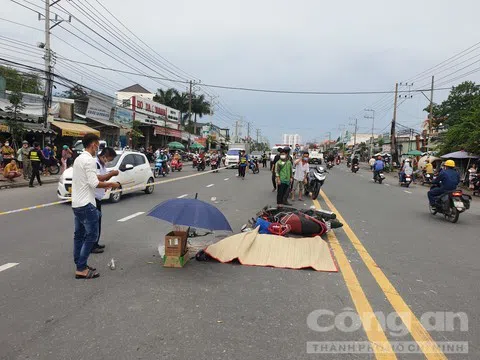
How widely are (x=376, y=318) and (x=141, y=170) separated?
458 inches

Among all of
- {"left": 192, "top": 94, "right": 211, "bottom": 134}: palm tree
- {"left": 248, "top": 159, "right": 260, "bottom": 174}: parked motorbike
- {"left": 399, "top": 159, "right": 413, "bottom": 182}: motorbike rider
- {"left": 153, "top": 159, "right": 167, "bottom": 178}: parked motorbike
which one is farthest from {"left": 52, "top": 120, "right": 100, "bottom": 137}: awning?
{"left": 192, "top": 94, "right": 211, "bottom": 134}: palm tree

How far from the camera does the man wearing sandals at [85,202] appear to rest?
4.80m

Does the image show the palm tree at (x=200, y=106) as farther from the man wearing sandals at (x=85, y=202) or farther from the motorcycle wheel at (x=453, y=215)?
the man wearing sandals at (x=85, y=202)

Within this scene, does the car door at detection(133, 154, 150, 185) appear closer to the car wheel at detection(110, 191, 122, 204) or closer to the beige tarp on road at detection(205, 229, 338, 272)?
the car wheel at detection(110, 191, 122, 204)

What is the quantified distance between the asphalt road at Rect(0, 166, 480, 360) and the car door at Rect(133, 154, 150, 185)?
6240mm

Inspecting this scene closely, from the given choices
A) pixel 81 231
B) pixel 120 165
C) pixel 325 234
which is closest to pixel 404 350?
pixel 81 231

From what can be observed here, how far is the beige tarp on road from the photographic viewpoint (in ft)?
18.5

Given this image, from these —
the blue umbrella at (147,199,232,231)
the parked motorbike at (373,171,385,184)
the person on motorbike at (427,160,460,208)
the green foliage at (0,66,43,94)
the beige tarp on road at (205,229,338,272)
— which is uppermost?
the green foliage at (0,66,43,94)

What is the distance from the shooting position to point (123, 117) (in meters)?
38.2

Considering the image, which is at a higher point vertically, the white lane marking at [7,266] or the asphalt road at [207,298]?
the asphalt road at [207,298]

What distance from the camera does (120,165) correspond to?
12891 mm

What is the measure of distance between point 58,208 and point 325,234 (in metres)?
7.03

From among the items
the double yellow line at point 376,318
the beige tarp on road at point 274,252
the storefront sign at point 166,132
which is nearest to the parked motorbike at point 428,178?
the double yellow line at point 376,318

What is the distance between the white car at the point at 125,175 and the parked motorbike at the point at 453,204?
28.1ft
